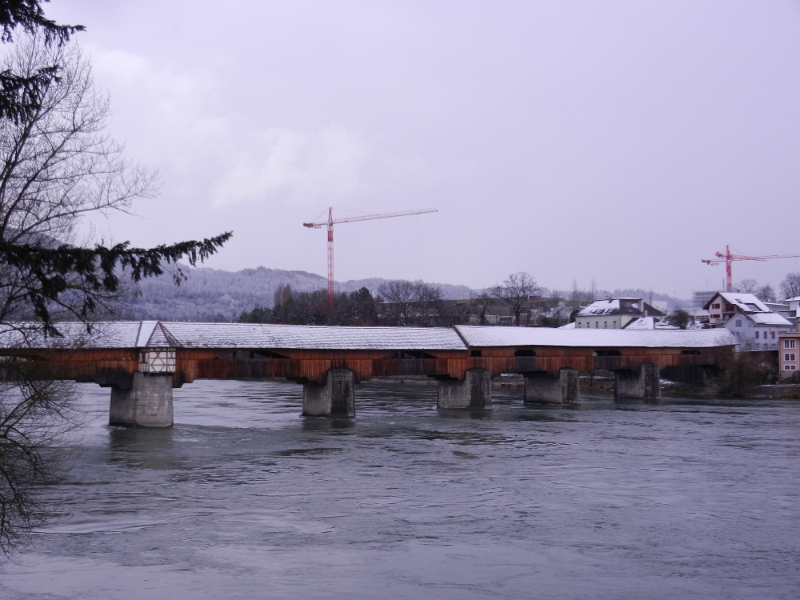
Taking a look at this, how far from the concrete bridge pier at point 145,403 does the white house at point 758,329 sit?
33244mm

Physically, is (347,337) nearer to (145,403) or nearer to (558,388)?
(145,403)

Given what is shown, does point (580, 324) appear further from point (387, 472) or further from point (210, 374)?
point (387, 472)

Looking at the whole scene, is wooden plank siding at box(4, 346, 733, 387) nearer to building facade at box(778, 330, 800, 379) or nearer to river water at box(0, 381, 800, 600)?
river water at box(0, 381, 800, 600)

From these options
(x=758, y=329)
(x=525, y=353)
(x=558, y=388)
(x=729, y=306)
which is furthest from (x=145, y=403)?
(x=729, y=306)

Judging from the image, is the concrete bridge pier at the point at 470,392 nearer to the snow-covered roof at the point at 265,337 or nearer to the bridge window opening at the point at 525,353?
the snow-covered roof at the point at 265,337

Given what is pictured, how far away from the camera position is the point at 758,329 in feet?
161

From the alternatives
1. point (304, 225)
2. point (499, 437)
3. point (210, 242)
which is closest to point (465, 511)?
point (210, 242)

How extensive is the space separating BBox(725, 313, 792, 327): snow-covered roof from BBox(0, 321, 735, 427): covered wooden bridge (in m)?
5.23

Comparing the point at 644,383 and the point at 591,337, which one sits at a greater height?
the point at 591,337

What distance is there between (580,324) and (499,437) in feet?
160

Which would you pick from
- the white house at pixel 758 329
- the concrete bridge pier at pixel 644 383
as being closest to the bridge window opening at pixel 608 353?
the concrete bridge pier at pixel 644 383

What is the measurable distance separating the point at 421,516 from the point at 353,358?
59.3ft

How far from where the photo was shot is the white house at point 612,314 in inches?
2714

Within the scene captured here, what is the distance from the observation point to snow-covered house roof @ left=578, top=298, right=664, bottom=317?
6931cm
